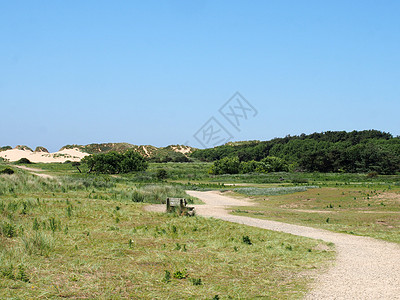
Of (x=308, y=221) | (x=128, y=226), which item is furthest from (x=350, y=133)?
(x=128, y=226)

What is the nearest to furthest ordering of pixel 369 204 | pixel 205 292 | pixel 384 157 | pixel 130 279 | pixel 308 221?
pixel 205 292, pixel 130 279, pixel 308 221, pixel 369 204, pixel 384 157

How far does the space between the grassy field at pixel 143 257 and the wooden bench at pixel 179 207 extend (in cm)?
147

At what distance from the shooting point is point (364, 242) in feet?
43.8

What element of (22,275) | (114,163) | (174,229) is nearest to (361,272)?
(174,229)

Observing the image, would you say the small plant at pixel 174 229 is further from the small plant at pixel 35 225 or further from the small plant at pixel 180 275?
the small plant at pixel 180 275

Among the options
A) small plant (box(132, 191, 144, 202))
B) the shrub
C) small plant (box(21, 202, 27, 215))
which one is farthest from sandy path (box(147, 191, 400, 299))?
small plant (box(132, 191, 144, 202))

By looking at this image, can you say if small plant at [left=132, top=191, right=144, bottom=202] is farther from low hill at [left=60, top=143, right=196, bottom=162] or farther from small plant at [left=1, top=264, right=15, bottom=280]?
low hill at [left=60, top=143, right=196, bottom=162]

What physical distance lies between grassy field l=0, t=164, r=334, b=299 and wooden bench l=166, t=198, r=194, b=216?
4.82 feet

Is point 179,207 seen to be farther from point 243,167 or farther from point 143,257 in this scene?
point 243,167

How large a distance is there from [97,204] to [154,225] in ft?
17.1

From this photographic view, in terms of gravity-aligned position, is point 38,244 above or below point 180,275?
above

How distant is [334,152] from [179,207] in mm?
70636

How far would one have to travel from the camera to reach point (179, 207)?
18.1 metres

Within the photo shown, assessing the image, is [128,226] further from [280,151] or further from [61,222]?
[280,151]
